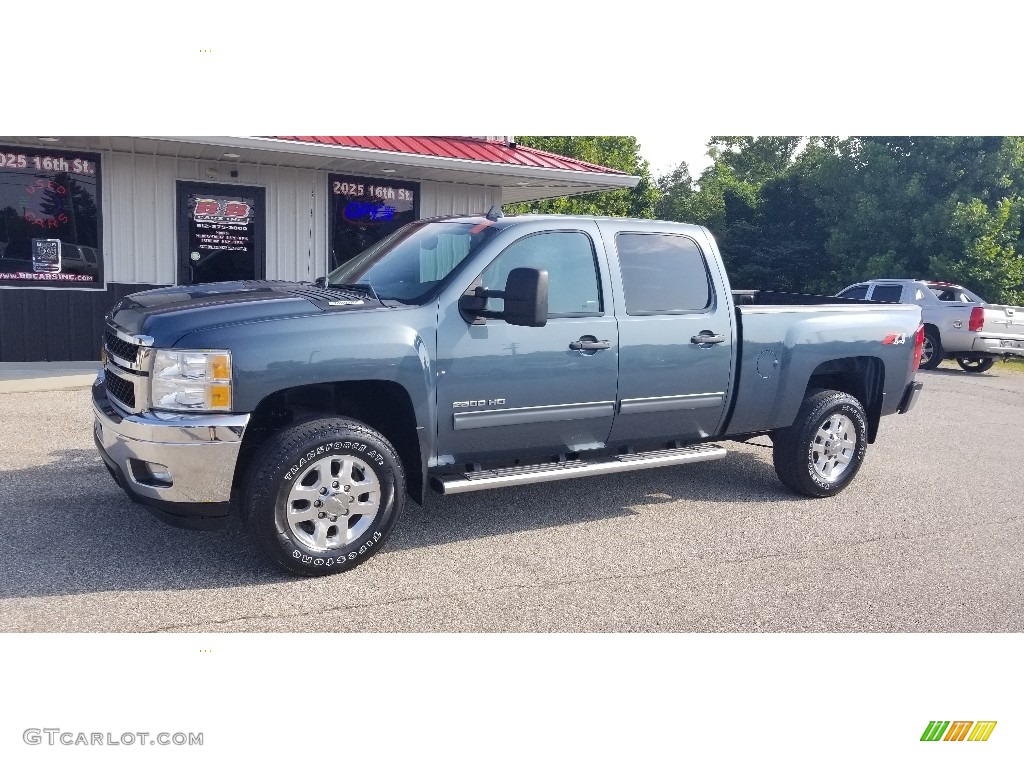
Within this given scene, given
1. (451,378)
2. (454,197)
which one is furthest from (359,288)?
(454,197)

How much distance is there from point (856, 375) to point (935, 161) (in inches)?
729

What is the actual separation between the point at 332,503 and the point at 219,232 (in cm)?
919

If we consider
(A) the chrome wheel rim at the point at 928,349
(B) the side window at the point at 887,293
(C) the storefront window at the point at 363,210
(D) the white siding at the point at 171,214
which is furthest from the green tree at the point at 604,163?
(D) the white siding at the point at 171,214

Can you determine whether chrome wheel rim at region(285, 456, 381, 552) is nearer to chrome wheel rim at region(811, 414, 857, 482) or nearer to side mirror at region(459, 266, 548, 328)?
side mirror at region(459, 266, 548, 328)

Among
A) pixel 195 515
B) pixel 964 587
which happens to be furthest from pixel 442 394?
pixel 964 587

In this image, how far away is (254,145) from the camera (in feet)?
34.3

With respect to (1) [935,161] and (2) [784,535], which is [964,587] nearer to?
(2) [784,535]

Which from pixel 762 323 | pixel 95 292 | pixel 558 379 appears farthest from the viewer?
pixel 95 292

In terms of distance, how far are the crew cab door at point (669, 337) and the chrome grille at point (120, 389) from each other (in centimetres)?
279

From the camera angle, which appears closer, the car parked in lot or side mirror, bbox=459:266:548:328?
side mirror, bbox=459:266:548:328

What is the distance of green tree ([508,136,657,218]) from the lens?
2958cm

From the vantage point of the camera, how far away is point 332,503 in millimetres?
4473

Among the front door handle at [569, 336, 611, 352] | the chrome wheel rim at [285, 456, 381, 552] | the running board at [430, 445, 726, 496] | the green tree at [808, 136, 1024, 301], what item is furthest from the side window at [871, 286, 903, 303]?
the chrome wheel rim at [285, 456, 381, 552]

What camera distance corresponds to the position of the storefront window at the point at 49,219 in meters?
11.3
